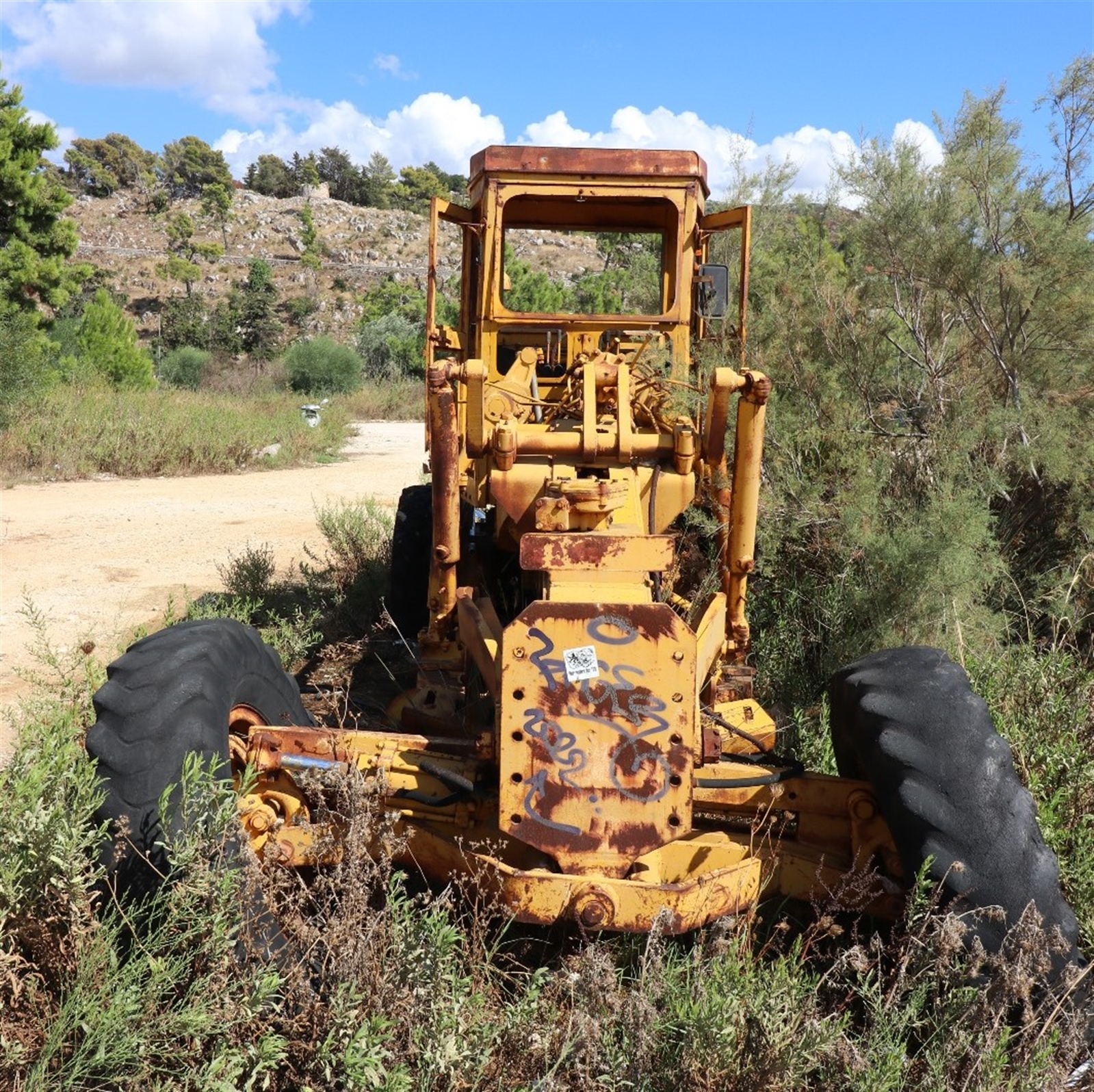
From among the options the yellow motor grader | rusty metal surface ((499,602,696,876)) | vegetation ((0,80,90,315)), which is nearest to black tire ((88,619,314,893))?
the yellow motor grader

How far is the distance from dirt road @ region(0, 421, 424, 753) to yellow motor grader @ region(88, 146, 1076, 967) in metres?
2.20

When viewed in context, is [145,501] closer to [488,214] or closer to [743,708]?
[488,214]

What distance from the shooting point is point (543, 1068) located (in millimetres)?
2877

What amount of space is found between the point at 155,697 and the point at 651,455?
7.34 ft

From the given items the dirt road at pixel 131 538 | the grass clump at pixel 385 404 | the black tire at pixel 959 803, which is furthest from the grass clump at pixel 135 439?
the black tire at pixel 959 803

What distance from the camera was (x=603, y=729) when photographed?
325 cm

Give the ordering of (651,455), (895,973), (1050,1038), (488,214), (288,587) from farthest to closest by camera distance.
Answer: (288,587), (488,214), (651,455), (895,973), (1050,1038)

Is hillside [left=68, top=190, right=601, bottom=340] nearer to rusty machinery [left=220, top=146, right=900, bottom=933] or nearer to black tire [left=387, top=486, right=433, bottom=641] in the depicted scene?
black tire [left=387, top=486, right=433, bottom=641]

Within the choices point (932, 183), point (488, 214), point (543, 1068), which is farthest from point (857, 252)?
point (543, 1068)

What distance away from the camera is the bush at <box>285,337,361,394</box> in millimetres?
28641

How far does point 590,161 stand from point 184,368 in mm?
28726

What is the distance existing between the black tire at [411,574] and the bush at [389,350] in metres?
24.9

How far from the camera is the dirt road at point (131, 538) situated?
7554 mm

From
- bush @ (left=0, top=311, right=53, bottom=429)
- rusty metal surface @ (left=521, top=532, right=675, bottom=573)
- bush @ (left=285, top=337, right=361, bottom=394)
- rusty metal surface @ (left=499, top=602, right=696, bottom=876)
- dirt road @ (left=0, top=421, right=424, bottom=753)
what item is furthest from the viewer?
bush @ (left=285, top=337, right=361, bottom=394)
